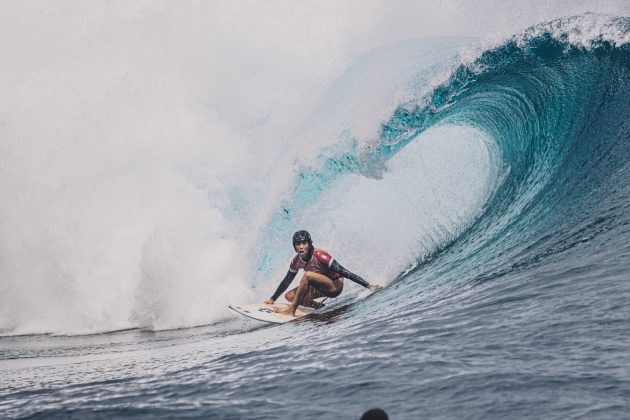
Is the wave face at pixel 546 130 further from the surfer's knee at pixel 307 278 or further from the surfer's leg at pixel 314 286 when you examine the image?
the surfer's knee at pixel 307 278

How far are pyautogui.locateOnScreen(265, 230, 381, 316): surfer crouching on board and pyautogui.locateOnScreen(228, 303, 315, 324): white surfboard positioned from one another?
10 cm

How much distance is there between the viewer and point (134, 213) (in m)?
16.6

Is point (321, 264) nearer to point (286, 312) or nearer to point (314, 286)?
point (314, 286)

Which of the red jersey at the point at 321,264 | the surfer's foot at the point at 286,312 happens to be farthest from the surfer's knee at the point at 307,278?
the surfer's foot at the point at 286,312

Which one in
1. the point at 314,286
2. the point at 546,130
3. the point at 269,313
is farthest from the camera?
the point at 546,130

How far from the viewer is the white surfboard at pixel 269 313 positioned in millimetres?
8820

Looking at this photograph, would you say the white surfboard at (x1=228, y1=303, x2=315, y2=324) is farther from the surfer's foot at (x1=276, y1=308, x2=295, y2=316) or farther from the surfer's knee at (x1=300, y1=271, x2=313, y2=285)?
the surfer's knee at (x1=300, y1=271, x2=313, y2=285)

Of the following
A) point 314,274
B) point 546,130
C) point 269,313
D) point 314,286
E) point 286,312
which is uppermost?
point 546,130

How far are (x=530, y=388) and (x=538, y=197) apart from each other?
679 cm

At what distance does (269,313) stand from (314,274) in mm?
929

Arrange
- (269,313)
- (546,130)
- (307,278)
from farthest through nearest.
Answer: (546,130) < (269,313) < (307,278)

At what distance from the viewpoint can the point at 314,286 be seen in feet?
29.8

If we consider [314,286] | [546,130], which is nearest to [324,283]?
[314,286]

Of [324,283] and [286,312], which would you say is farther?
[324,283]
